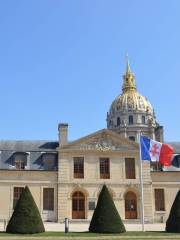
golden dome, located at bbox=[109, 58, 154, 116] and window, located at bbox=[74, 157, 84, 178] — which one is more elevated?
golden dome, located at bbox=[109, 58, 154, 116]

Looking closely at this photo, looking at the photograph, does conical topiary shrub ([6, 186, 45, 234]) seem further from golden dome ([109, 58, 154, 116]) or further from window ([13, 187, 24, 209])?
golden dome ([109, 58, 154, 116])

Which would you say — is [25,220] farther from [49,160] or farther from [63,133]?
[63,133]

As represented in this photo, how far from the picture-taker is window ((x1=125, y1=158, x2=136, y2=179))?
40.5 meters

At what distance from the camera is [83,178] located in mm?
39875

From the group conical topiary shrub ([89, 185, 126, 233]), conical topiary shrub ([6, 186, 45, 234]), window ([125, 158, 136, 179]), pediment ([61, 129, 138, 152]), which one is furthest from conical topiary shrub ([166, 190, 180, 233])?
pediment ([61, 129, 138, 152])

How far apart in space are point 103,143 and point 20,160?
8.67 m

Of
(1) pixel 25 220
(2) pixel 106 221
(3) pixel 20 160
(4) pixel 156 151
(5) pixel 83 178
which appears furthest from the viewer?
(3) pixel 20 160

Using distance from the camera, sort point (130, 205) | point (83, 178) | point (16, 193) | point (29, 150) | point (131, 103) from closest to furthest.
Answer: point (16, 193) < point (83, 178) < point (130, 205) < point (29, 150) < point (131, 103)

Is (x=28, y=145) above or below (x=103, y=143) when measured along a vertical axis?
above

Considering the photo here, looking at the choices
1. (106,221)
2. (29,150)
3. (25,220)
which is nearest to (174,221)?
(106,221)

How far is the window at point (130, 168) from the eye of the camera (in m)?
40.5

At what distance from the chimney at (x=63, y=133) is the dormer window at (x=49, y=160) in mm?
1608

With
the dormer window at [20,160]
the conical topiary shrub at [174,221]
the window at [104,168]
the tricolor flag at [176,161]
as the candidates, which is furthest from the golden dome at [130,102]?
the conical topiary shrub at [174,221]

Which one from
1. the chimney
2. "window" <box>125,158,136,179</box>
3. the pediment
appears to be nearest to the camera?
"window" <box>125,158,136,179</box>
